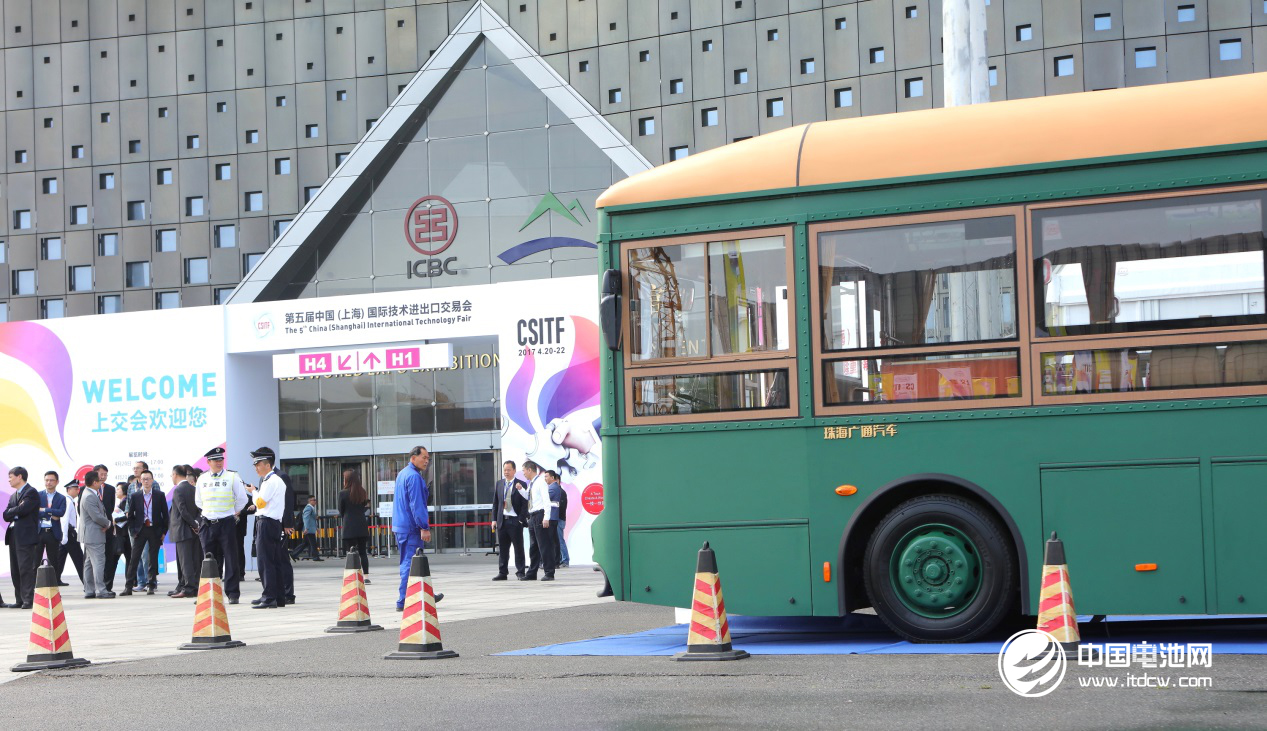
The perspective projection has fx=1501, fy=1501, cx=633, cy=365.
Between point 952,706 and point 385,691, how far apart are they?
3.28m

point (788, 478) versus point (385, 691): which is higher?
point (788, 478)

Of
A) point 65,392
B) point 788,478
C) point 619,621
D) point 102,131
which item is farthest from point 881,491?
point 102,131

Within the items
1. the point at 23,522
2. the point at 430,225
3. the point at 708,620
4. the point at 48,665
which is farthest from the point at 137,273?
the point at 708,620

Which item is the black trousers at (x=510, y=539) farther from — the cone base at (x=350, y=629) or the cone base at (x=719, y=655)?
the cone base at (x=719, y=655)

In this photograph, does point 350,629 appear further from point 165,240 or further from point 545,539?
point 165,240

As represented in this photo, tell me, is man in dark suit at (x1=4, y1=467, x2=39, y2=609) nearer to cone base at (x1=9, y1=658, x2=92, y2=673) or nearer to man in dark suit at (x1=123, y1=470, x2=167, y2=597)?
man in dark suit at (x1=123, y1=470, x2=167, y2=597)

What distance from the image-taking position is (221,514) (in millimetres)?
17344

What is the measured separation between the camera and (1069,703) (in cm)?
691

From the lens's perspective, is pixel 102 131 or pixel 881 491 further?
pixel 102 131

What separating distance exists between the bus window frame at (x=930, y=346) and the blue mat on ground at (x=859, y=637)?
149 centimetres

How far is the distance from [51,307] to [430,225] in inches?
1122

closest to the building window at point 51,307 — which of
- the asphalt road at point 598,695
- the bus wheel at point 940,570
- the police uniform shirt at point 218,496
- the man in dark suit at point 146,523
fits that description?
the man in dark suit at point 146,523

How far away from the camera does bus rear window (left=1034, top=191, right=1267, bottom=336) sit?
8.69 meters

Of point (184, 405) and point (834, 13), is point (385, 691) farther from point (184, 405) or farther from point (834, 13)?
point (834, 13)
